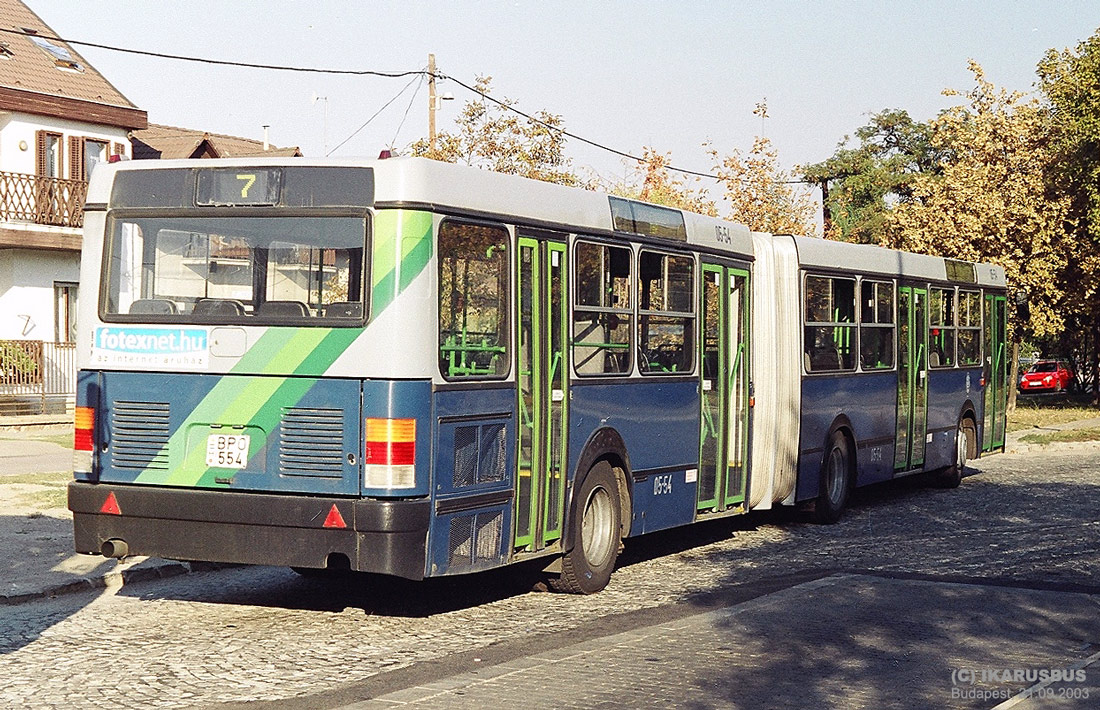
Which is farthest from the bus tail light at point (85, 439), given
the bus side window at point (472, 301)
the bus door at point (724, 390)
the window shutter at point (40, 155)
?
the window shutter at point (40, 155)

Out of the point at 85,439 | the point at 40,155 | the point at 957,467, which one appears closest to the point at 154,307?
the point at 85,439

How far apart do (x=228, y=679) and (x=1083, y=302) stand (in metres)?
35.0

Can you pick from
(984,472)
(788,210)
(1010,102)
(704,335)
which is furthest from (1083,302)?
(704,335)

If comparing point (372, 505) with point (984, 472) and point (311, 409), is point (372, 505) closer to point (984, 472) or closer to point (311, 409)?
point (311, 409)

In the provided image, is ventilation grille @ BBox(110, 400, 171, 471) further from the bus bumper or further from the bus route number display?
the bus route number display

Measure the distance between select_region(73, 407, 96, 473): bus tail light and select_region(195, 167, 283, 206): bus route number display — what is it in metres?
1.55

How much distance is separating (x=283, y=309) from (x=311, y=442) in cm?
86

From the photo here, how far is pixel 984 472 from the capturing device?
2270cm

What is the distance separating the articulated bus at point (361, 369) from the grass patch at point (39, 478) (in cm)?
806

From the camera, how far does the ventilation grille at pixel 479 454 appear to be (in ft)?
30.6

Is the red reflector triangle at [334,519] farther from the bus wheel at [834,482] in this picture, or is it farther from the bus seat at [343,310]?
the bus wheel at [834,482]

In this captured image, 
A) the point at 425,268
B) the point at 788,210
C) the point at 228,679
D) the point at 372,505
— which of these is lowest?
the point at 228,679

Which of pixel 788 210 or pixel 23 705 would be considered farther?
pixel 788 210

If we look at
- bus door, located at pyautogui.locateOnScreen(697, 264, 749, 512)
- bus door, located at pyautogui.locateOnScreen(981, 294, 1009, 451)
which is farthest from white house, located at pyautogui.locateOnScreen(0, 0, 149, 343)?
bus door, located at pyautogui.locateOnScreen(697, 264, 749, 512)
